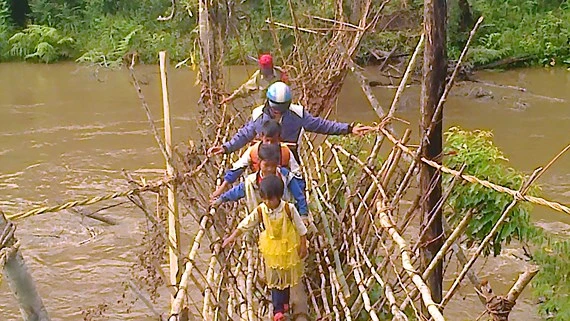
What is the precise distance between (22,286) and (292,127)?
109 cm

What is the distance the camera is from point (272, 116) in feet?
7.88

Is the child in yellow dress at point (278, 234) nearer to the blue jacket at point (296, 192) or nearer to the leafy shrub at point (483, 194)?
the blue jacket at point (296, 192)

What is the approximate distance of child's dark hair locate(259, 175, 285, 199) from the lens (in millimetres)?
1972

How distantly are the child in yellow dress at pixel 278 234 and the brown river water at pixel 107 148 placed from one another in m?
0.72

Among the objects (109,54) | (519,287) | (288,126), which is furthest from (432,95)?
(109,54)

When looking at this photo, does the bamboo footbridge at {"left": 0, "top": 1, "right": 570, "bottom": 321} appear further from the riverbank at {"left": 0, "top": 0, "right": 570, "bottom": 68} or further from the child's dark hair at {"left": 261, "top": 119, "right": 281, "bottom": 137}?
the riverbank at {"left": 0, "top": 0, "right": 570, "bottom": 68}

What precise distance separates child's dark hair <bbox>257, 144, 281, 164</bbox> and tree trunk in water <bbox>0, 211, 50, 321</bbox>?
72cm

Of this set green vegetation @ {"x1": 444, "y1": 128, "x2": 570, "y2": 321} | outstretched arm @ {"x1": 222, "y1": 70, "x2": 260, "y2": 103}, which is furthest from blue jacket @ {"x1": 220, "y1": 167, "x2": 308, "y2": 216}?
outstretched arm @ {"x1": 222, "y1": 70, "x2": 260, "y2": 103}

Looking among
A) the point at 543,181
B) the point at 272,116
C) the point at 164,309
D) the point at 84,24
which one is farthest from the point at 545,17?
the point at 272,116

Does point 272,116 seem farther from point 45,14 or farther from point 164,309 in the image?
point 45,14

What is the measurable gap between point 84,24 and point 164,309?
8762mm

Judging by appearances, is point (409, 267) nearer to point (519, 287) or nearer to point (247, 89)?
point (519, 287)

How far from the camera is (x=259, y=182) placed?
2121 millimetres

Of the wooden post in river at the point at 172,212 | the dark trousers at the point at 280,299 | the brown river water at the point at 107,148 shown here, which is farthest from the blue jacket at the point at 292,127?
the brown river water at the point at 107,148
